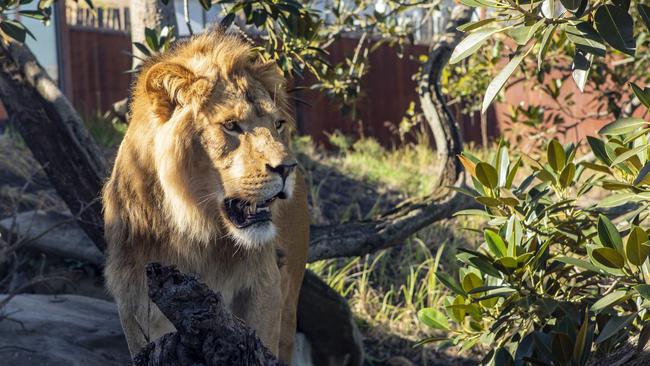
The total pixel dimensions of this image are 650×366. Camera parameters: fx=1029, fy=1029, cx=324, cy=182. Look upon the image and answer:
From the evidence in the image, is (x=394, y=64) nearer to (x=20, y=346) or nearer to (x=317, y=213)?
(x=317, y=213)

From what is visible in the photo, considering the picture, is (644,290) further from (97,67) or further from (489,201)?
(97,67)

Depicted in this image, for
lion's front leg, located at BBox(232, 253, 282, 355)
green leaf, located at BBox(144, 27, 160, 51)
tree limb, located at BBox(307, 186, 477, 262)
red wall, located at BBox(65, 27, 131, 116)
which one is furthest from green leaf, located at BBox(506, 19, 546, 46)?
red wall, located at BBox(65, 27, 131, 116)

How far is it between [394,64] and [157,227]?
12.1 m

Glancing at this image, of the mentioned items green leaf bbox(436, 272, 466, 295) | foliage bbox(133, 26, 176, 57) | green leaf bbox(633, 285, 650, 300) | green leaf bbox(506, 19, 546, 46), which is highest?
green leaf bbox(506, 19, 546, 46)

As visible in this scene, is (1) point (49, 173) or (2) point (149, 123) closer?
(2) point (149, 123)

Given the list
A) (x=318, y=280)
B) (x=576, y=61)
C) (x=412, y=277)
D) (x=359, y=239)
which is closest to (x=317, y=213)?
(x=412, y=277)

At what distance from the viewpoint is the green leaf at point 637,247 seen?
2.91 m

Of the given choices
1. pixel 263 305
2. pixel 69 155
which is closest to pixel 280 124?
pixel 263 305

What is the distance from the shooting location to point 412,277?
7145 mm

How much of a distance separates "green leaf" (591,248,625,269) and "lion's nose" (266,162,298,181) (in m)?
1.02

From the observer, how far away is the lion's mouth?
3.54 m

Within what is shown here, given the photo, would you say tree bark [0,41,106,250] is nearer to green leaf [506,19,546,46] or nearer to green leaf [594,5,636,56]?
green leaf [506,19,546,46]

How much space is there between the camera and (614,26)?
103 inches

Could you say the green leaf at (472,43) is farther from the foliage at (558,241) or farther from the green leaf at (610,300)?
the green leaf at (610,300)
